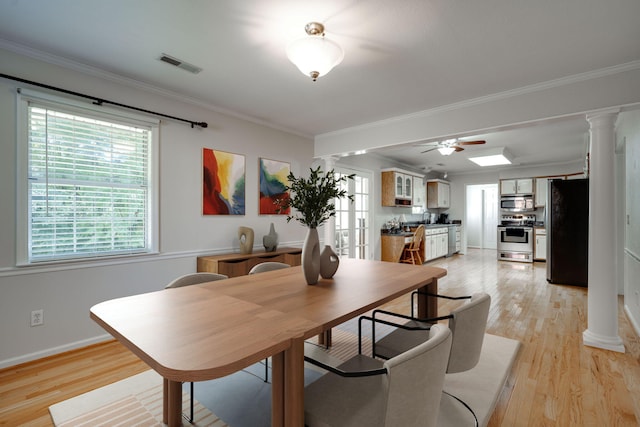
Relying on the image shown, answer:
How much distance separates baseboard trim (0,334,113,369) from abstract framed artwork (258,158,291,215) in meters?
2.17

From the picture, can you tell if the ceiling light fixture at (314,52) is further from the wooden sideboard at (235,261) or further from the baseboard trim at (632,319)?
the baseboard trim at (632,319)

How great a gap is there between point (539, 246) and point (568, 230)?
240cm

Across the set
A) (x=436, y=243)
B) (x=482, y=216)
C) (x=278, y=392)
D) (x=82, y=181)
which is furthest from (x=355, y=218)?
(x=482, y=216)

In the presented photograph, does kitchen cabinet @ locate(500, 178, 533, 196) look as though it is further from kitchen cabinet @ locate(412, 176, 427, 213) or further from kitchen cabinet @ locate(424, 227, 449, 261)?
kitchen cabinet @ locate(412, 176, 427, 213)

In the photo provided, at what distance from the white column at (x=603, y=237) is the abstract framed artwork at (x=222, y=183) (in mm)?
3652

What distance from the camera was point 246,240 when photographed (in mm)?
3775

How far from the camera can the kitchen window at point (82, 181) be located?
246 cm

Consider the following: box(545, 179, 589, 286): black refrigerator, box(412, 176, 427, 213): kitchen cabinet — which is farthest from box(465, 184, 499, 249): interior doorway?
box(545, 179, 589, 286): black refrigerator

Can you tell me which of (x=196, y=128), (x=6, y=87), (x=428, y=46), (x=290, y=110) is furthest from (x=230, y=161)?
(x=428, y=46)

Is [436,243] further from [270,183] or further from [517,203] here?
[270,183]

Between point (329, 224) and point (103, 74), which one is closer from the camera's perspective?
point (103, 74)

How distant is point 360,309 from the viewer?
145 cm

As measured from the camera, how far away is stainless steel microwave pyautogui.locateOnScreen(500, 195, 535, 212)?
306 inches

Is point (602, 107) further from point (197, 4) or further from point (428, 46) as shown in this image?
point (197, 4)
